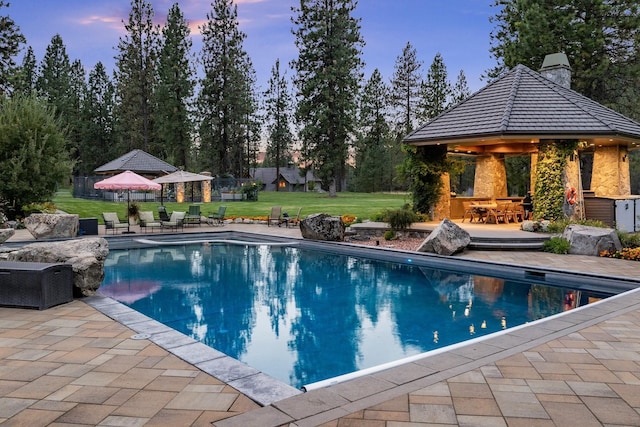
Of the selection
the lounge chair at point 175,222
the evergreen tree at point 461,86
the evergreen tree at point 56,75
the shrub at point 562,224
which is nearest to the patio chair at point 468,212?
the shrub at point 562,224

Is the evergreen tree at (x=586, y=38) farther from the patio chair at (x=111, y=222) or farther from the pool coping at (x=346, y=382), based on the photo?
the patio chair at (x=111, y=222)

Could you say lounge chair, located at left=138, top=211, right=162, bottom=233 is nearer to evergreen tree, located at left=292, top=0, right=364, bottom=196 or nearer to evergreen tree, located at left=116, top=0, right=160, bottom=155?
evergreen tree, located at left=292, top=0, right=364, bottom=196

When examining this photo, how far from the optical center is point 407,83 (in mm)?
50531

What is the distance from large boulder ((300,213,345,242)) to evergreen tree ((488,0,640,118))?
1561 cm

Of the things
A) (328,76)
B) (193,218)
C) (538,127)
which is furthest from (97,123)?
(538,127)

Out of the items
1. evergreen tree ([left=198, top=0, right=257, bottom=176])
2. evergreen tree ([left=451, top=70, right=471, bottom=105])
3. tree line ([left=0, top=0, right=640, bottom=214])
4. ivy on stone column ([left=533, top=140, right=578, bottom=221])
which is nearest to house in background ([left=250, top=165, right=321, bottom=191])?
tree line ([left=0, top=0, right=640, bottom=214])

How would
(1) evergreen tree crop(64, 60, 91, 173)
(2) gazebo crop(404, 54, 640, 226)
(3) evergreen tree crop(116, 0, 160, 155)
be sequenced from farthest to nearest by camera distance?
(1) evergreen tree crop(64, 60, 91, 173) → (3) evergreen tree crop(116, 0, 160, 155) → (2) gazebo crop(404, 54, 640, 226)

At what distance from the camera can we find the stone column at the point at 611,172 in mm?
16281

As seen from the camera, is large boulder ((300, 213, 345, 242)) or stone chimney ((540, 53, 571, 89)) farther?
stone chimney ((540, 53, 571, 89))

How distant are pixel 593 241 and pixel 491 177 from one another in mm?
9349

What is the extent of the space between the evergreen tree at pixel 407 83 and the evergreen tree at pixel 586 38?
25956 millimetres

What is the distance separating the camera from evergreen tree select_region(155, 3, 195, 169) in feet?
142

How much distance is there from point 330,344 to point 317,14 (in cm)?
4165

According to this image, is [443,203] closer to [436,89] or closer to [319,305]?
[319,305]
